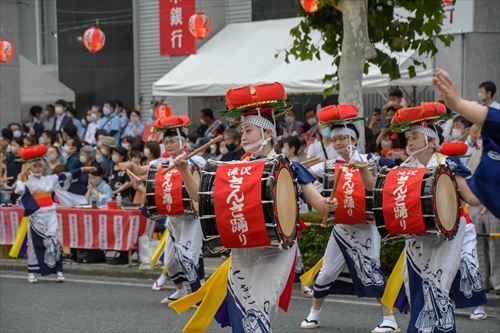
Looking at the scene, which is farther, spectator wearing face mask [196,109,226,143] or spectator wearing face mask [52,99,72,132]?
spectator wearing face mask [52,99,72,132]

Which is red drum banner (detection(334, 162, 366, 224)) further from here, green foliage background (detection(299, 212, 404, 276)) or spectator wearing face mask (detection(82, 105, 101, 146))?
spectator wearing face mask (detection(82, 105, 101, 146))

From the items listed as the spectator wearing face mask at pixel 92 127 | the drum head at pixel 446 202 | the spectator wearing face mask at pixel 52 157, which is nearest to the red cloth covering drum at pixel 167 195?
the drum head at pixel 446 202

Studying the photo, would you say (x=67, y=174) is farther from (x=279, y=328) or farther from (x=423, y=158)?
(x=423, y=158)

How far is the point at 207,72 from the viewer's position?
20453 mm

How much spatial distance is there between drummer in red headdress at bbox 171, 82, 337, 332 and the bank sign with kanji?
1516cm

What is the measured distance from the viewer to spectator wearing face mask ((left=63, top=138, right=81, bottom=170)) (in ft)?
56.1

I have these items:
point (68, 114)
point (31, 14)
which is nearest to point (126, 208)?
point (68, 114)

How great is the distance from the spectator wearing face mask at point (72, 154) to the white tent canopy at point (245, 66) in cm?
284

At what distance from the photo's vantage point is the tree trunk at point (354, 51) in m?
12.9

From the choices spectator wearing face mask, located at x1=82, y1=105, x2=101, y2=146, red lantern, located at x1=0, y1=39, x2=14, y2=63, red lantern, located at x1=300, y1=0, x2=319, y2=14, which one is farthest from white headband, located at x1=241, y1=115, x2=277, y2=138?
red lantern, located at x1=0, y1=39, x2=14, y2=63

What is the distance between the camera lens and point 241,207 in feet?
21.5

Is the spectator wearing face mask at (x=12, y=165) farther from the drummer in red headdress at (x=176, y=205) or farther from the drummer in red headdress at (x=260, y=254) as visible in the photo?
the drummer in red headdress at (x=260, y=254)

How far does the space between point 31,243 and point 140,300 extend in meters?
2.74

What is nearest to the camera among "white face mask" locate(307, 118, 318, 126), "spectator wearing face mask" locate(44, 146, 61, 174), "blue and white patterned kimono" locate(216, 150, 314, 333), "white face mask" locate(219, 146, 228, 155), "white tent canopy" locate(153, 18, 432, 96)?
"blue and white patterned kimono" locate(216, 150, 314, 333)
